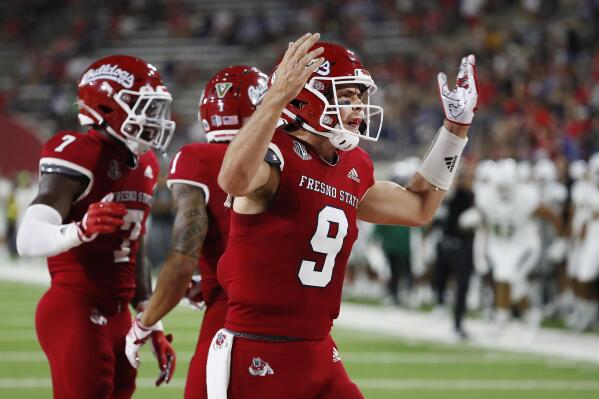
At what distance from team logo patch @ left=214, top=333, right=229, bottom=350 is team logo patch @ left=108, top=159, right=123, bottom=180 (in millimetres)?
1083

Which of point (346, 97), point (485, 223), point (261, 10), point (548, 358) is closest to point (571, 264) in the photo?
point (485, 223)

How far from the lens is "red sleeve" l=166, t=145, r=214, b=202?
13.4 ft

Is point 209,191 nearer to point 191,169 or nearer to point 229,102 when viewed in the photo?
point 191,169

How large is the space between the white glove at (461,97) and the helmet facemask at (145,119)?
1241 millimetres

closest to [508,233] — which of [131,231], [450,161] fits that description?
[131,231]

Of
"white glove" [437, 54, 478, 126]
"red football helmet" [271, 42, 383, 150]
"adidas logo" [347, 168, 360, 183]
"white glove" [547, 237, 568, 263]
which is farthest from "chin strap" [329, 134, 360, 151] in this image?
"white glove" [547, 237, 568, 263]

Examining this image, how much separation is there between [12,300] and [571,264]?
7291mm

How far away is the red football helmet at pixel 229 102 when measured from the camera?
4434 millimetres

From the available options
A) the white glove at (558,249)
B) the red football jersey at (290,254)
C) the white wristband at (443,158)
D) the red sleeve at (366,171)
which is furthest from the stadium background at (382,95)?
the red football jersey at (290,254)

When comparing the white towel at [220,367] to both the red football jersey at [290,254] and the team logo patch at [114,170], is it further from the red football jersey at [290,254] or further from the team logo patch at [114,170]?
the team logo patch at [114,170]

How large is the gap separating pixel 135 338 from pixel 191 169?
690mm

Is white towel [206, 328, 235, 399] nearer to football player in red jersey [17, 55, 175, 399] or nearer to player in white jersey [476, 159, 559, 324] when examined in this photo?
football player in red jersey [17, 55, 175, 399]

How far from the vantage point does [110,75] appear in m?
4.47

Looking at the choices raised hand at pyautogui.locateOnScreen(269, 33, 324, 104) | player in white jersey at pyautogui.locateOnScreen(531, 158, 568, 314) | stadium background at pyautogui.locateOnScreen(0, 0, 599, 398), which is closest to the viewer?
raised hand at pyautogui.locateOnScreen(269, 33, 324, 104)
